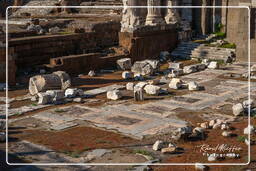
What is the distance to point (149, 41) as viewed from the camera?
2109cm

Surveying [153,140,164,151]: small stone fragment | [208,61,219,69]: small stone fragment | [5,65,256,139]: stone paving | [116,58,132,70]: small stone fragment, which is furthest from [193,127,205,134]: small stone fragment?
[116,58,132,70]: small stone fragment

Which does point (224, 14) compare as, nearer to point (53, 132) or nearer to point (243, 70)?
point (243, 70)

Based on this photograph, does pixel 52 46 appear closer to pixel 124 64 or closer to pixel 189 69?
pixel 124 64

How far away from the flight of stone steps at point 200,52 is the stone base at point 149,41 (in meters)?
0.56

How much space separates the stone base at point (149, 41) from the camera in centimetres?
2025

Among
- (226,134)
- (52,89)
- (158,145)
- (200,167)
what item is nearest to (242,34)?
(52,89)

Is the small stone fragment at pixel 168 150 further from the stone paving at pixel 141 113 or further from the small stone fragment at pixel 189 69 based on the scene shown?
the small stone fragment at pixel 189 69

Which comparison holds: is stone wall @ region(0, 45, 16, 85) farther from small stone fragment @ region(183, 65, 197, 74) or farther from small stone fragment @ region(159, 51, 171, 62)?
small stone fragment @ region(159, 51, 171, 62)

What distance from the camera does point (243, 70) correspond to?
59.1 ft

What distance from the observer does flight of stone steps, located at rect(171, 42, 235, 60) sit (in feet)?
68.8

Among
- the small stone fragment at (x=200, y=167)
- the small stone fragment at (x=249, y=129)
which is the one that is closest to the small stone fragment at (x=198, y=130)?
the small stone fragment at (x=249, y=129)

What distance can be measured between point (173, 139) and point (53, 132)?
9.13ft

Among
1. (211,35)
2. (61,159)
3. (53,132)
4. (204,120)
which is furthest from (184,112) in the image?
(211,35)

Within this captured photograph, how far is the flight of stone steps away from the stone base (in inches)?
21.9
